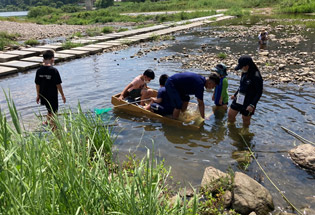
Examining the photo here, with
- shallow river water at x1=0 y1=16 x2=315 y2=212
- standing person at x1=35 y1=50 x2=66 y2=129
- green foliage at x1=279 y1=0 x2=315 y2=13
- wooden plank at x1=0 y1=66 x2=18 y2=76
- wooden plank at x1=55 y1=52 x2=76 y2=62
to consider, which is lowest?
shallow river water at x1=0 y1=16 x2=315 y2=212

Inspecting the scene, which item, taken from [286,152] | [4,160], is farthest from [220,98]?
[4,160]

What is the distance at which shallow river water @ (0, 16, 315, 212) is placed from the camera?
15.4 feet

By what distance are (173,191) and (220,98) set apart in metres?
3.54

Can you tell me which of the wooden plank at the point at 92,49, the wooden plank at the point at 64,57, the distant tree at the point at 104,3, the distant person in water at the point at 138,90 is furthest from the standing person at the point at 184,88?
the distant tree at the point at 104,3

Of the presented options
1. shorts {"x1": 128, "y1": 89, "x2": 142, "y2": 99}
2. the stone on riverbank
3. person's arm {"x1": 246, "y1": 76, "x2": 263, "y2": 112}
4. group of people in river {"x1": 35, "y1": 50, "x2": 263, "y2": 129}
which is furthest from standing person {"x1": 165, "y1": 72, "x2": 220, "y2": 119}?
the stone on riverbank

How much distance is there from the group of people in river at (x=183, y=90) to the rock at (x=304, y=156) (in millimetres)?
1111

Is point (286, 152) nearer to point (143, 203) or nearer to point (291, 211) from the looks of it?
point (291, 211)

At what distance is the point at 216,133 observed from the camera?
20.7ft

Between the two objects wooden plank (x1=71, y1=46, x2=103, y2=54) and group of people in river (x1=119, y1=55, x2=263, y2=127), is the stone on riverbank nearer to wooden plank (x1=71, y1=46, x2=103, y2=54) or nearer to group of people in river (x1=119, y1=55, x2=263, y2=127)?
group of people in river (x1=119, y1=55, x2=263, y2=127)

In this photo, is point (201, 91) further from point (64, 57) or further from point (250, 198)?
point (64, 57)

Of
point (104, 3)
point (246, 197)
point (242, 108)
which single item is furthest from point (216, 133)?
point (104, 3)

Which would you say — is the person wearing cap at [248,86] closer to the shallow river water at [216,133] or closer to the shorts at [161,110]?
the shallow river water at [216,133]

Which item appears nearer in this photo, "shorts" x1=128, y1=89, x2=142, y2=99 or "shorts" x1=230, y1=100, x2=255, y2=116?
"shorts" x1=230, y1=100, x2=255, y2=116

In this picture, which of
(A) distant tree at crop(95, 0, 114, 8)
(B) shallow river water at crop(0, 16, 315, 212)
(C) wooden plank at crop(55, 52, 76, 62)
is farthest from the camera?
(A) distant tree at crop(95, 0, 114, 8)
